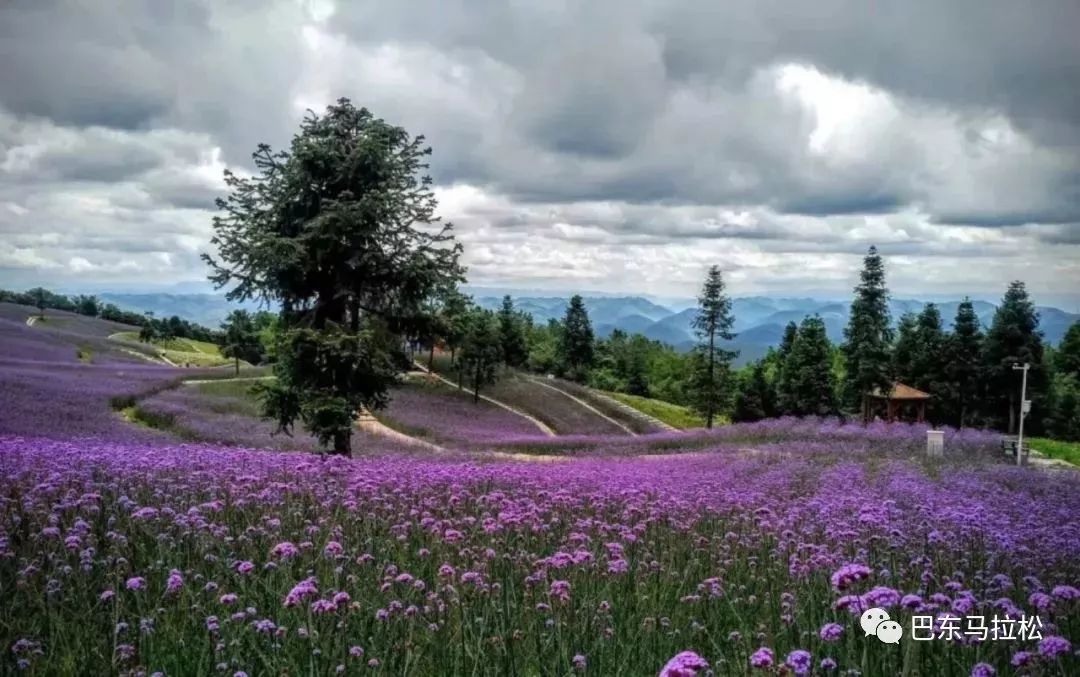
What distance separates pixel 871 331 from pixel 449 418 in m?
24.3

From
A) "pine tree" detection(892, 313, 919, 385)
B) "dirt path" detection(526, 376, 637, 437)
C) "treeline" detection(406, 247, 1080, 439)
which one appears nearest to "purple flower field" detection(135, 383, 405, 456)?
"treeline" detection(406, 247, 1080, 439)

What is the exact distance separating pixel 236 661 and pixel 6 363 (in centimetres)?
3076

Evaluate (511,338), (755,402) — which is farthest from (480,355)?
(755,402)

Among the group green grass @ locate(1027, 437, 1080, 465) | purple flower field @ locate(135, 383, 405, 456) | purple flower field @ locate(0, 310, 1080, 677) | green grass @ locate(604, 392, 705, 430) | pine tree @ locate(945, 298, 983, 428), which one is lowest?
green grass @ locate(604, 392, 705, 430)

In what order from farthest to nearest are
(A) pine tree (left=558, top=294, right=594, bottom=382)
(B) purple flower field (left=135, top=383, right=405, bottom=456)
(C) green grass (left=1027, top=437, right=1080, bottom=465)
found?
(A) pine tree (left=558, top=294, right=594, bottom=382) → (C) green grass (left=1027, top=437, right=1080, bottom=465) → (B) purple flower field (left=135, top=383, right=405, bottom=456)

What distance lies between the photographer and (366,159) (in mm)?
16078

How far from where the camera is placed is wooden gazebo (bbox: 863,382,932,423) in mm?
44375

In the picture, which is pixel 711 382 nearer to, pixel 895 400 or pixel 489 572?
pixel 895 400

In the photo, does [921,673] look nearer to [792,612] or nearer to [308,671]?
[792,612]

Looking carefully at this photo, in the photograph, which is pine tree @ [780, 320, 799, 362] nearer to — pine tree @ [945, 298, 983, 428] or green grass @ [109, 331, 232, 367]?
pine tree @ [945, 298, 983, 428]

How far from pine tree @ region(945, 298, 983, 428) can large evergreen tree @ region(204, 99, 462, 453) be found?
162ft

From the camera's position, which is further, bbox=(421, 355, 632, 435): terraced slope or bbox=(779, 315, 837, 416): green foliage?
bbox=(779, 315, 837, 416): green foliage

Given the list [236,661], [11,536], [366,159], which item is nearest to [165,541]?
[11,536]

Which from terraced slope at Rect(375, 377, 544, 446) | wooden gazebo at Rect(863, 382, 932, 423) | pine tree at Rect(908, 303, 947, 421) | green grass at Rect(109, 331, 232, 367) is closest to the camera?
terraced slope at Rect(375, 377, 544, 446)
